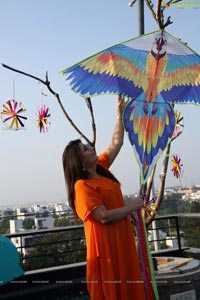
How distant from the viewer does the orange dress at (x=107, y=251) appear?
1.93 metres

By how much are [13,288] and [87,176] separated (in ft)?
8.04

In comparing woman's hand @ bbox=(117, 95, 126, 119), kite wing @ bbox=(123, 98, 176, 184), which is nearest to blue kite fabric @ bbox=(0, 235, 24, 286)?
kite wing @ bbox=(123, 98, 176, 184)

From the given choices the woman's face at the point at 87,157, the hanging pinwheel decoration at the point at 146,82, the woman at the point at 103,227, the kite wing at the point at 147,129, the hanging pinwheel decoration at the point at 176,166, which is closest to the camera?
the woman at the point at 103,227

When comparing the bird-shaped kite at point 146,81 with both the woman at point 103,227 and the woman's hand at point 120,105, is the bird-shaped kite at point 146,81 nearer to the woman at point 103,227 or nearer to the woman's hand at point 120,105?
the woman's hand at point 120,105

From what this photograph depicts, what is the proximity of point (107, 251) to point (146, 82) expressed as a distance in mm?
1086

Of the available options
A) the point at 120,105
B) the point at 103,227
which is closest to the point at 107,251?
the point at 103,227

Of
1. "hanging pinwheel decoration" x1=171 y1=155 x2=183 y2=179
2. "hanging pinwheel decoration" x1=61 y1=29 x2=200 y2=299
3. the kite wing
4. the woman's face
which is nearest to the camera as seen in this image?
the woman's face

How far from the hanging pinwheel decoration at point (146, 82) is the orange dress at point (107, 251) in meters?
0.18

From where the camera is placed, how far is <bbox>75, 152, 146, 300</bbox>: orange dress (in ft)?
6.32

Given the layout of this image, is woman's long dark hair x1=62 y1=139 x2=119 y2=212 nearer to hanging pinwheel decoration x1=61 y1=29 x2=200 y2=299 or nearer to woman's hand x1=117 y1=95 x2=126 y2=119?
hanging pinwheel decoration x1=61 y1=29 x2=200 y2=299

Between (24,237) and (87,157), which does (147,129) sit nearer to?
(87,157)

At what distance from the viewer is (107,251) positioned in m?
1.93

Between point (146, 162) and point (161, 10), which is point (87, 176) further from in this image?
point (161, 10)

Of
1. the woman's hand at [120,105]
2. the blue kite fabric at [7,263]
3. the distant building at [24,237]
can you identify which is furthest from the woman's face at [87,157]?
the distant building at [24,237]
